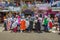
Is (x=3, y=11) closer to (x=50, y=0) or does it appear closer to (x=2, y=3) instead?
(x=2, y=3)

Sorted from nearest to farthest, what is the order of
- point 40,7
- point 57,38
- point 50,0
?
point 57,38 → point 40,7 → point 50,0

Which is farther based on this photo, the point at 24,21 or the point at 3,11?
the point at 3,11

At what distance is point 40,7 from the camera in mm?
22859

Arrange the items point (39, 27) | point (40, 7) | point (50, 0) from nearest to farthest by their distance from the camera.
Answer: point (39, 27) → point (40, 7) → point (50, 0)

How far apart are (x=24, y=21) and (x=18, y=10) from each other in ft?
18.5

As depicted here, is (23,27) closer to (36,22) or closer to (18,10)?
(36,22)

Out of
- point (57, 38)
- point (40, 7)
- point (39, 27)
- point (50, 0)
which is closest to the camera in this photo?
point (57, 38)

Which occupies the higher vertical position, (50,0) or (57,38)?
(50,0)

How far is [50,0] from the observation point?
24344mm

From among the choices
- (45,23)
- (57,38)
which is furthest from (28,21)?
(57,38)

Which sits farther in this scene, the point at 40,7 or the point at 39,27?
the point at 40,7

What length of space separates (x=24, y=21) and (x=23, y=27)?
526 millimetres

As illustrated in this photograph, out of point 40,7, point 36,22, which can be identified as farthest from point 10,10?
point 36,22

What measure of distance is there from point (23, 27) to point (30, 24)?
65 centimetres
